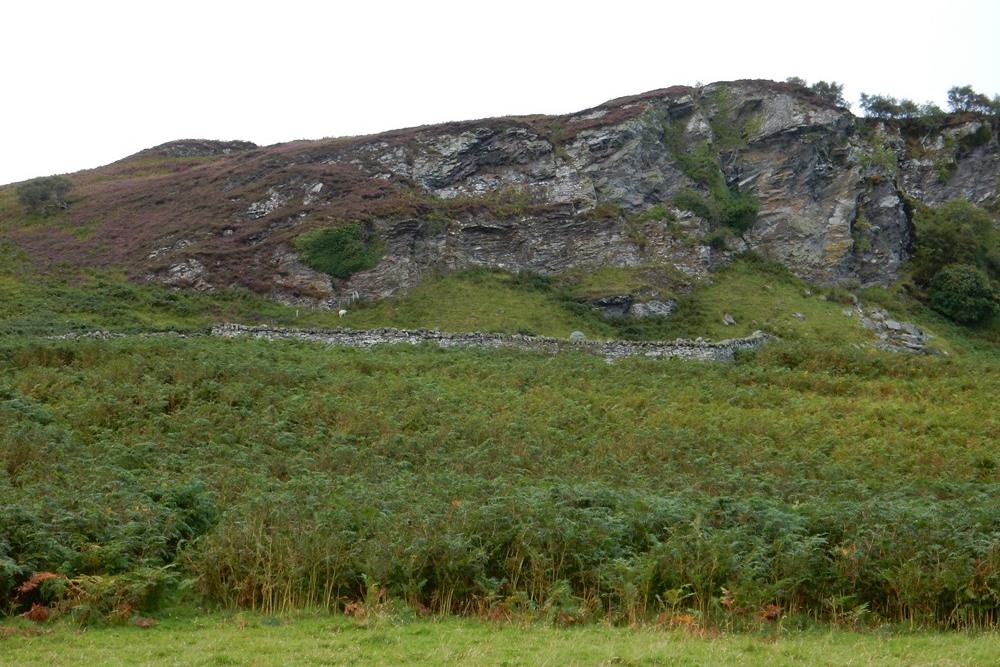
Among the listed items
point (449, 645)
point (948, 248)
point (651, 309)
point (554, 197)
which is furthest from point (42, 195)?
point (948, 248)

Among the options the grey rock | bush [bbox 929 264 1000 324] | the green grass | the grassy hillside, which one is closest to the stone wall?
the grassy hillside

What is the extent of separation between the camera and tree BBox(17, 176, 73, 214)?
1815 inches

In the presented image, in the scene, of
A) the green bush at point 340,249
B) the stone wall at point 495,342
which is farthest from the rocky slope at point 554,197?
the stone wall at point 495,342

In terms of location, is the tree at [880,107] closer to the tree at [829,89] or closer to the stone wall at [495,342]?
the tree at [829,89]

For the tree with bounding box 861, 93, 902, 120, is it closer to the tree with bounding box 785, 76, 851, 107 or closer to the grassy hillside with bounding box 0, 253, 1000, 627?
the tree with bounding box 785, 76, 851, 107

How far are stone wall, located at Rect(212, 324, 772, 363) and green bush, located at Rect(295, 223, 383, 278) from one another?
9.12m

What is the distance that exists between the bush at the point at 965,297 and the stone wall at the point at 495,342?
17.5m

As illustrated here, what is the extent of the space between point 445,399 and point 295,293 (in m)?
18.4

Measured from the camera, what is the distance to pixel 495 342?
2819 cm

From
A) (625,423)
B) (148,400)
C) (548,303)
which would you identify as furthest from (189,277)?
(625,423)

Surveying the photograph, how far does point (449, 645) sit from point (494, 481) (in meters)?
4.89

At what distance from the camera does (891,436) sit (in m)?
18.2

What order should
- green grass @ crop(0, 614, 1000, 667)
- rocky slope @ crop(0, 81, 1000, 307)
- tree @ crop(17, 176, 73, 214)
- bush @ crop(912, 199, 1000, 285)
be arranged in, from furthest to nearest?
1. tree @ crop(17, 176, 73, 214)
2. bush @ crop(912, 199, 1000, 285)
3. rocky slope @ crop(0, 81, 1000, 307)
4. green grass @ crop(0, 614, 1000, 667)

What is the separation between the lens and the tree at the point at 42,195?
4610 centimetres
